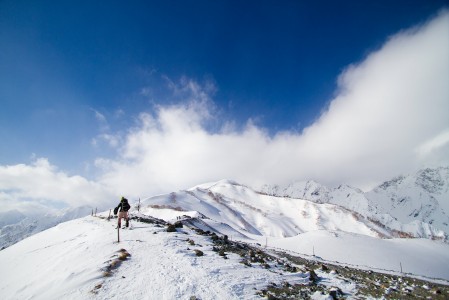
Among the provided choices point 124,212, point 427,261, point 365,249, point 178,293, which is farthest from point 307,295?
point 427,261

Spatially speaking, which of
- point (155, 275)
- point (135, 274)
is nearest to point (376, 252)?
point (155, 275)

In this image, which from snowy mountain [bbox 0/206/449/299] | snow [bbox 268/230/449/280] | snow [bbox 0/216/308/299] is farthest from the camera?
snow [bbox 268/230/449/280]

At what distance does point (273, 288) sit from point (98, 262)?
28.5ft

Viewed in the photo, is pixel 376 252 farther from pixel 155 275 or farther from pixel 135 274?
pixel 135 274

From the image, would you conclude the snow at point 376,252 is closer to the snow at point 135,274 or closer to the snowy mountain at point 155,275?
the snowy mountain at point 155,275

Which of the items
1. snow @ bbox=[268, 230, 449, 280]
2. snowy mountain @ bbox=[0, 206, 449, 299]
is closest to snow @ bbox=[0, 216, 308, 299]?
snowy mountain @ bbox=[0, 206, 449, 299]

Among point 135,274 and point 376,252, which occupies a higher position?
point 376,252

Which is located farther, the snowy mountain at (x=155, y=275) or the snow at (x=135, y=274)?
the snowy mountain at (x=155, y=275)

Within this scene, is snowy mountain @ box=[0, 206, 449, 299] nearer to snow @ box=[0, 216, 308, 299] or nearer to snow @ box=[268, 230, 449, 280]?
snow @ box=[0, 216, 308, 299]

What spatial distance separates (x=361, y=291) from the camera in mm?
14883

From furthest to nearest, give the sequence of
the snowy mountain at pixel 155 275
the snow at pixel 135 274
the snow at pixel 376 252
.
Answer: the snow at pixel 376 252
the snowy mountain at pixel 155 275
the snow at pixel 135 274

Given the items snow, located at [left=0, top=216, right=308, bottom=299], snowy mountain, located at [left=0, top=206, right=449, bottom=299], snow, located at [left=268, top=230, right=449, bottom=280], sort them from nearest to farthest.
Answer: snow, located at [left=0, top=216, right=308, bottom=299] → snowy mountain, located at [left=0, top=206, right=449, bottom=299] → snow, located at [left=268, top=230, right=449, bottom=280]

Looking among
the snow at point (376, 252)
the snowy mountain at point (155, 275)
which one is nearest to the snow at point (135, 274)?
the snowy mountain at point (155, 275)

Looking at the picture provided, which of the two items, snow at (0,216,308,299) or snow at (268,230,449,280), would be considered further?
snow at (268,230,449,280)
